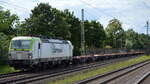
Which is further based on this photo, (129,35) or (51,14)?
(129,35)

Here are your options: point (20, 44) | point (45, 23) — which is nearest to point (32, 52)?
point (20, 44)

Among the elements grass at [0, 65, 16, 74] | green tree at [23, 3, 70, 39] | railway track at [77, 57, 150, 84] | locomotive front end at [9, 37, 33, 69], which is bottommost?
railway track at [77, 57, 150, 84]

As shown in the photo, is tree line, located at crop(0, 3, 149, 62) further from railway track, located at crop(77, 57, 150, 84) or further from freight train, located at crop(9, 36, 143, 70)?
railway track, located at crop(77, 57, 150, 84)

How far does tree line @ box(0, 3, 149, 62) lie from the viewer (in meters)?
41.6

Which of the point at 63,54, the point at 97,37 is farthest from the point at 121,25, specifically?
the point at 63,54

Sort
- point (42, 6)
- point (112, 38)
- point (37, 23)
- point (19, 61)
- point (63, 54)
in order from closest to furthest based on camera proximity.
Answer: point (19, 61)
point (63, 54)
point (37, 23)
point (42, 6)
point (112, 38)

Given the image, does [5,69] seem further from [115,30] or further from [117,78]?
[115,30]

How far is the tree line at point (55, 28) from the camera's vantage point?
1639 inches

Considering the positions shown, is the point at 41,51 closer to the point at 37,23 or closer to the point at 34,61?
the point at 34,61

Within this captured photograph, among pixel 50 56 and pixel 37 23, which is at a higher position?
pixel 37 23

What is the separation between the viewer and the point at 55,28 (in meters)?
43.6

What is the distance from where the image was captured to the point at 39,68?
86.2 ft

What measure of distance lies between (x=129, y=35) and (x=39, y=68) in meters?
102

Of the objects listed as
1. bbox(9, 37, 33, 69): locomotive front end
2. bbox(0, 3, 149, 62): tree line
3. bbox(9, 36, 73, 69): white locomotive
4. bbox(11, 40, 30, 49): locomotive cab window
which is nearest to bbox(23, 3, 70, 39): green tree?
bbox(0, 3, 149, 62): tree line
